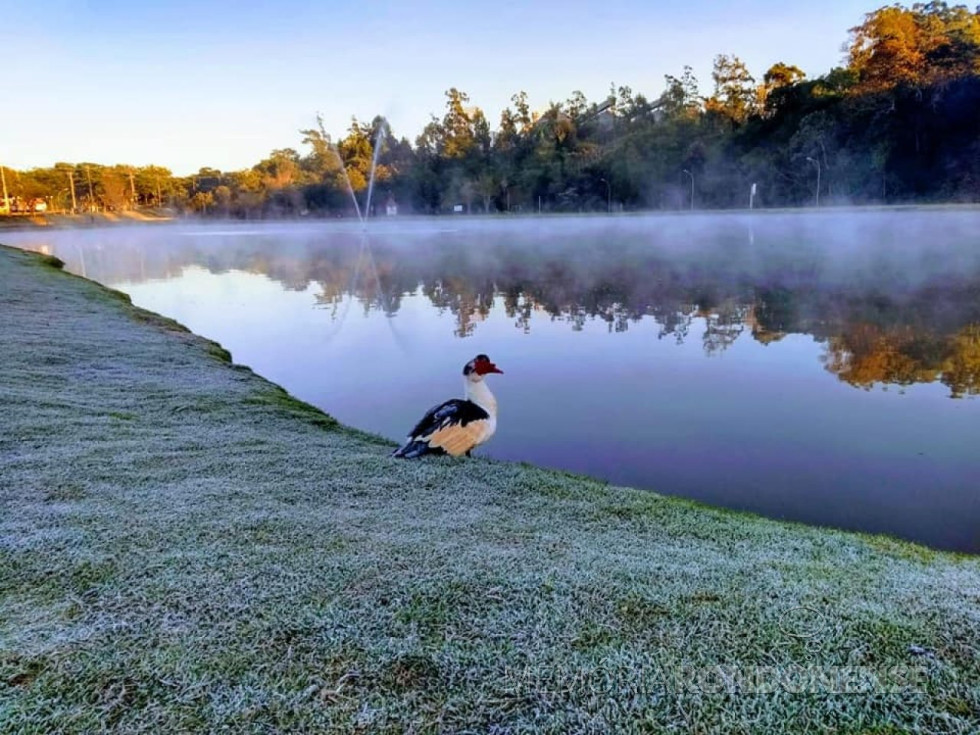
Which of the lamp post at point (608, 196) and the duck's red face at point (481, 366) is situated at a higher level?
the lamp post at point (608, 196)

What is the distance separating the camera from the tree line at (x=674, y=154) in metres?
40.4

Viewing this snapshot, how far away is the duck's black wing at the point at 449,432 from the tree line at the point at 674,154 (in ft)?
148

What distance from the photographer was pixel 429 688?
178cm

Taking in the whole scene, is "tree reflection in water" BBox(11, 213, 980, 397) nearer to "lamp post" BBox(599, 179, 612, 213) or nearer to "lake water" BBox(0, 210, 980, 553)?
"lake water" BBox(0, 210, 980, 553)

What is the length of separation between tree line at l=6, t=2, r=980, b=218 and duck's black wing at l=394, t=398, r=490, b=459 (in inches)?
1773

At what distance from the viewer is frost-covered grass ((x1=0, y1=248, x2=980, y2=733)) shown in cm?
170

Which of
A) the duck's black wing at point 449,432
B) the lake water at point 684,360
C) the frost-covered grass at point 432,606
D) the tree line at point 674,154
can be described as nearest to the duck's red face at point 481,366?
the duck's black wing at point 449,432

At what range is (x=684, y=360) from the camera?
7758 mm

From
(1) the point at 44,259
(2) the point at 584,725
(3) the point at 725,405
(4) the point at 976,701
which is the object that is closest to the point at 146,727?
(2) the point at 584,725

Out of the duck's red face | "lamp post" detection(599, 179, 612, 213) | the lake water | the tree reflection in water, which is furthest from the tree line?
the duck's red face

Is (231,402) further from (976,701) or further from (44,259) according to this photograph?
(44,259)

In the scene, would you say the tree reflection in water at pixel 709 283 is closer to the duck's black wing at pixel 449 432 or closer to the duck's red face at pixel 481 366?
the duck's red face at pixel 481 366

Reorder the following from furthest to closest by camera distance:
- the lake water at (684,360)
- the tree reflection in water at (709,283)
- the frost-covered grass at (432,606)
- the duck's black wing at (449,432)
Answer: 1. the tree reflection in water at (709,283)
2. the lake water at (684,360)
3. the duck's black wing at (449,432)
4. the frost-covered grass at (432,606)

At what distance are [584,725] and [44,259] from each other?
66.7 feet
